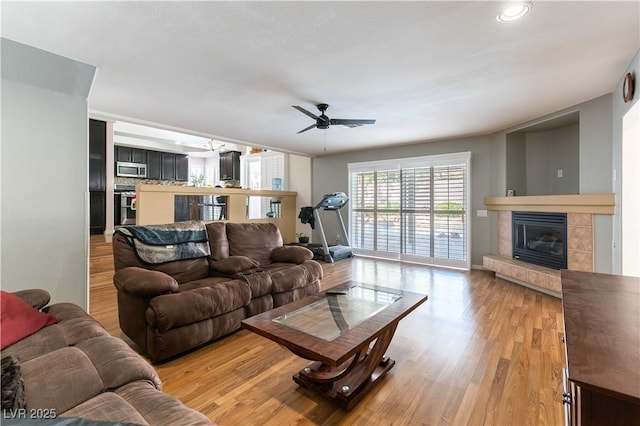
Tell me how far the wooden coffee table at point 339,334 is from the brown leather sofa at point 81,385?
0.61 metres

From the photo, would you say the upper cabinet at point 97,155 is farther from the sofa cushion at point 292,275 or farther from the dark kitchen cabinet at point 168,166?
the dark kitchen cabinet at point 168,166

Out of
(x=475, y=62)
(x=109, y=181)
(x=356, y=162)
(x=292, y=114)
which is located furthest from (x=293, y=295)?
(x=356, y=162)

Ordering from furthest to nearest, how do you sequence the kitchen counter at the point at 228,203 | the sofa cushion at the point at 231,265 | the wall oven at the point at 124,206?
the wall oven at the point at 124,206, the kitchen counter at the point at 228,203, the sofa cushion at the point at 231,265

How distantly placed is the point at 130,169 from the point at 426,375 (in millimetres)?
8096

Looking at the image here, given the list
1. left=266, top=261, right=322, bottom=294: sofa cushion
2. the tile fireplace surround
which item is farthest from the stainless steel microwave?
the tile fireplace surround

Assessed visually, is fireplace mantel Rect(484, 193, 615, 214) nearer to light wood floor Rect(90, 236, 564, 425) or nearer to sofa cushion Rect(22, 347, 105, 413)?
light wood floor Rect(90, 236, 564, 425)

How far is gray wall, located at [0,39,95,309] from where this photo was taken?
2232 millimetres

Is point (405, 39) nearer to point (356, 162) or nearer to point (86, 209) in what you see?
point (86, 209)

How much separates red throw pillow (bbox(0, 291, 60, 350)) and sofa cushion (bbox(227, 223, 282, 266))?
A: 190 centimetres

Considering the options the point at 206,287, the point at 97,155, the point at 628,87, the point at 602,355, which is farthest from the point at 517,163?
the point at 97,155

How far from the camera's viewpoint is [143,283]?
87.4 inches

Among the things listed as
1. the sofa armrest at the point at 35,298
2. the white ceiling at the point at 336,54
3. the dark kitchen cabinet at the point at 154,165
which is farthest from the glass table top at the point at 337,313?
the dark kitchen cabinet at the point at 154,165

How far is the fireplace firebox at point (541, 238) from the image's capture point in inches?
155

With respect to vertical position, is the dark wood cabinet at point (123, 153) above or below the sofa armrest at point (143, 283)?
above
